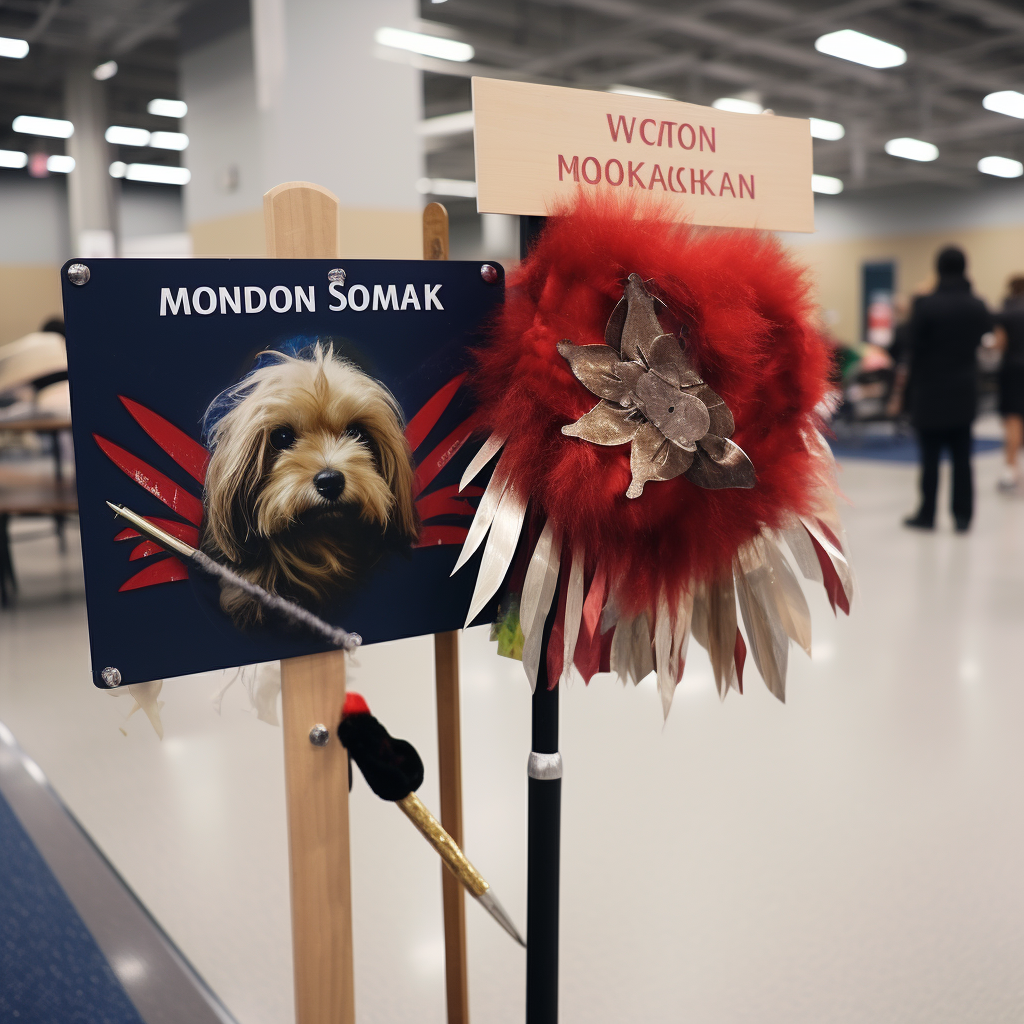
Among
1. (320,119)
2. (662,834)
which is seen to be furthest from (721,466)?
(320,119)

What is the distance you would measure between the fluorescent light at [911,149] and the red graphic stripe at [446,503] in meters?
12.8

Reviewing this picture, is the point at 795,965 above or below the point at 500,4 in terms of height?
below

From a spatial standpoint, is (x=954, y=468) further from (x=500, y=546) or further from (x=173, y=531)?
(x=173, y=531)

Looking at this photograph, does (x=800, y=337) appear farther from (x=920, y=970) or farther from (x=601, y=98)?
(x=920, y=970)

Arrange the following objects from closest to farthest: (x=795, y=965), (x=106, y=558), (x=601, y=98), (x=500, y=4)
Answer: (x=106, y=558) < (x=601, y=98) < (x=795, y=965) < (x=500, y=4)

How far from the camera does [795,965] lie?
1561mm

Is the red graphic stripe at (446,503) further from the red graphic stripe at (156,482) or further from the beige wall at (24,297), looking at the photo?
the beige wall at (24,297)

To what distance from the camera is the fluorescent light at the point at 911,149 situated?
40.2 ft

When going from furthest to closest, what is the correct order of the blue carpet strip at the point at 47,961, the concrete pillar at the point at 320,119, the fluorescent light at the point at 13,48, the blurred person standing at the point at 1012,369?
the fluorescent light at the point at 13,48
the blurred person standing at the point at 1012,369
the concrete pillar at the point at 320,119
the blue carpet strip at the point at 47,961

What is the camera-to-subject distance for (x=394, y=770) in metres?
0.93

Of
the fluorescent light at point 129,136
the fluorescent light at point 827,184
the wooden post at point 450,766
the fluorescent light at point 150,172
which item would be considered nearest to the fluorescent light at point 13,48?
the fluorescent light at point 129,136

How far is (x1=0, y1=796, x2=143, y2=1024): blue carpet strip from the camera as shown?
147 cm

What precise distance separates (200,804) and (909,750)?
5.79ft

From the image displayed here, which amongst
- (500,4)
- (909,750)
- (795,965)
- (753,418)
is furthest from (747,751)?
(500,4)
